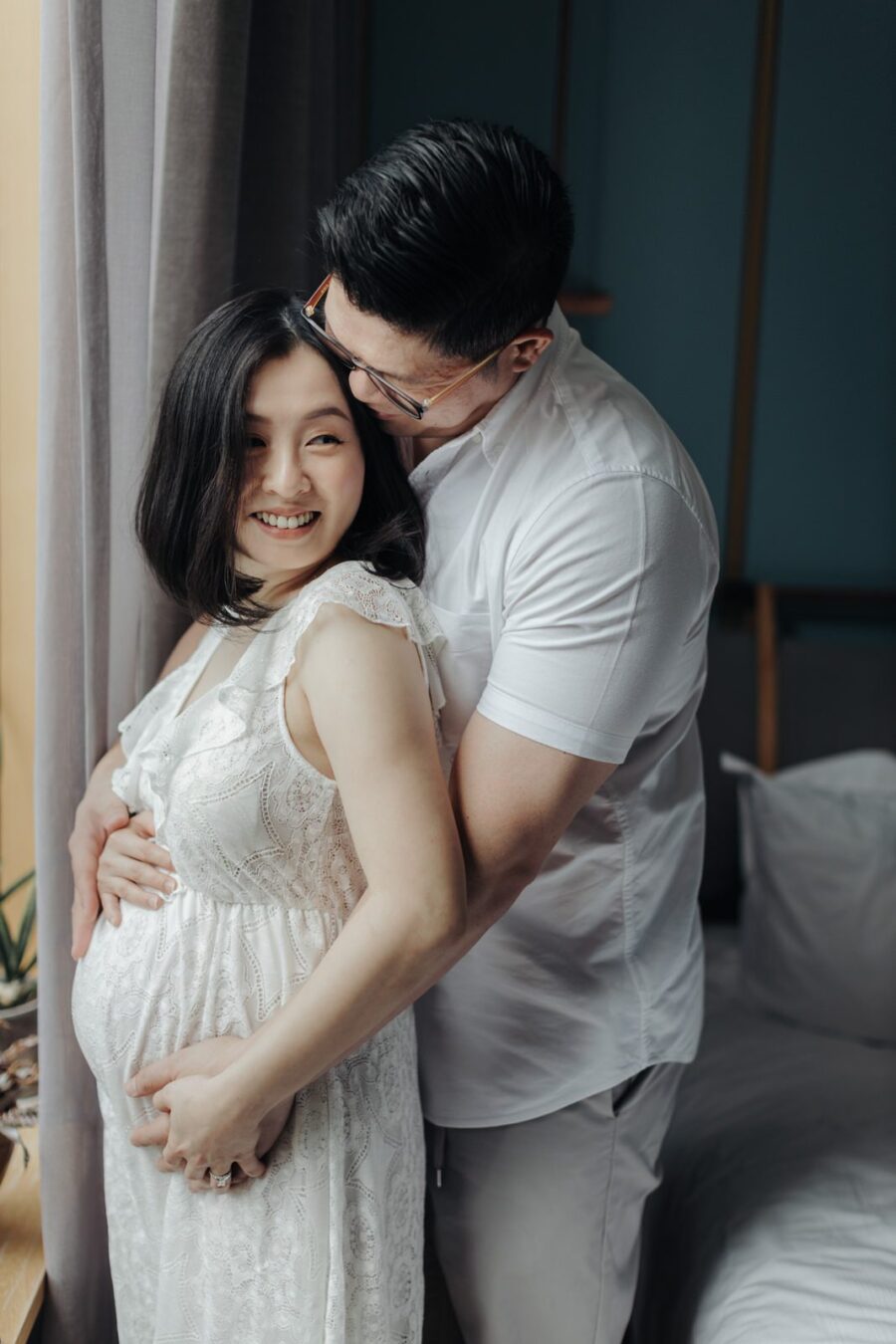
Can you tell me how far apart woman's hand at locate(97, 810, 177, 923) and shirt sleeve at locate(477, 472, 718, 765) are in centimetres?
35

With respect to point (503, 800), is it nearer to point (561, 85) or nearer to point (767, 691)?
point (767, 691)

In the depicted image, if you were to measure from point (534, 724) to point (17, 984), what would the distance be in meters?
0.88

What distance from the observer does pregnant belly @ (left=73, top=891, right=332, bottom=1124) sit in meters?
1.17

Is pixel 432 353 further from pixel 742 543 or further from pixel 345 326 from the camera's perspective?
pixel 742 543

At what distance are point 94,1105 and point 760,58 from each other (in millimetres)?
2112

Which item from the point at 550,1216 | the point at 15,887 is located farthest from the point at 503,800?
the point at 15,887

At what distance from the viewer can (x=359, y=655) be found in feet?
3.51

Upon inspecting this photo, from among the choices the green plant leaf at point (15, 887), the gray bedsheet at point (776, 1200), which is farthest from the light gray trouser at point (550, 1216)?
the green plant leaf at point (15, 887)

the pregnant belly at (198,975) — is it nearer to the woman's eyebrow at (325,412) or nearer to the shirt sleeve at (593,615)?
the shirt sleeve at (593,615)

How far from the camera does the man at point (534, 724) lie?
1.08 m

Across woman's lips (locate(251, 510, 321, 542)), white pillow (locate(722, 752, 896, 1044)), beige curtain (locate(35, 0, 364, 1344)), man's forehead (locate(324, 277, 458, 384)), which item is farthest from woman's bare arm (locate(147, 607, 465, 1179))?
white pillow (locate(722, 752, 896, 1044))

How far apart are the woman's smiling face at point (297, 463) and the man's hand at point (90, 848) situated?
12.4 inches

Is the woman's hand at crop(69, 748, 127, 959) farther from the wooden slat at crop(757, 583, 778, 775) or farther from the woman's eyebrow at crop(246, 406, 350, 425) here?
the wooden slat at crop(757, 583, 778, 775)

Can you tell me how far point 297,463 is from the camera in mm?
1146
